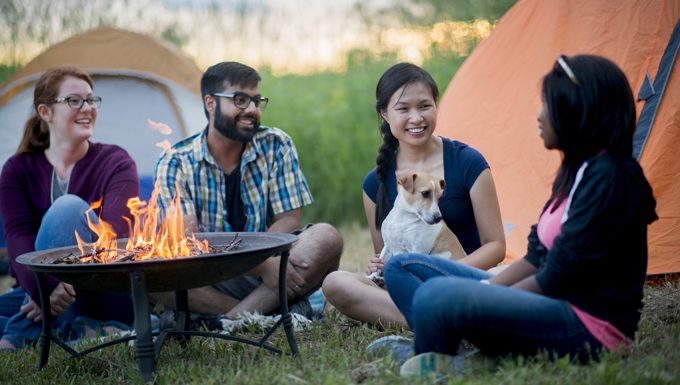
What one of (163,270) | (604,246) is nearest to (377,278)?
(163,270)

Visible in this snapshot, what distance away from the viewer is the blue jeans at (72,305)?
4520mm

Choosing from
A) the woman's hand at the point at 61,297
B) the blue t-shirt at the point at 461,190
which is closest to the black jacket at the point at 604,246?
the blue t-shirt at the point at 461,190

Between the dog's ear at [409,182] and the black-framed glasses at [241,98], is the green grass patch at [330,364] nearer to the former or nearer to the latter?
the dog's ear at [409,182]

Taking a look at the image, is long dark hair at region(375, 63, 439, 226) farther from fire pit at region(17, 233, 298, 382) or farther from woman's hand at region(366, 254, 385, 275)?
fire pit at region(17, 233, 298, 382)

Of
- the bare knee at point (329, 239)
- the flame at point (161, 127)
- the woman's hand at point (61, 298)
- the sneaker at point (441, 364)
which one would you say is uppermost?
the flame at point (161, 127)

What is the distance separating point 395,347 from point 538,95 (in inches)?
110

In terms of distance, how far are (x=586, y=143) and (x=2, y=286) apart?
5176 mm

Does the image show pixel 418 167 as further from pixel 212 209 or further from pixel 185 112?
pixel 185 112

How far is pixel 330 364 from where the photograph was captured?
3.62m

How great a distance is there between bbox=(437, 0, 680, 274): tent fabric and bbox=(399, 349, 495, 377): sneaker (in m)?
2.18

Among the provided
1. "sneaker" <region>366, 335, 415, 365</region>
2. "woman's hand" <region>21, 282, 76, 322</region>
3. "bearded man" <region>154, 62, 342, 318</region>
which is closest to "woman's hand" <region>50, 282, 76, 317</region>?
"woman's hand" <region>21, 282, 76, 322</region>

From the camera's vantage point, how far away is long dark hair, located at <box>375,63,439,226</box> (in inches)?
166

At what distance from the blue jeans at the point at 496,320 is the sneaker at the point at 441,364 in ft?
0.13

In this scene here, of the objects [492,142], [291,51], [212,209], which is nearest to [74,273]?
[212,209]
